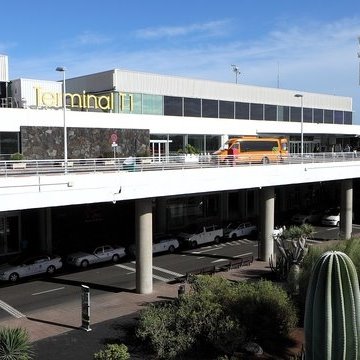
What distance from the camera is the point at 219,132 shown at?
50406 mm

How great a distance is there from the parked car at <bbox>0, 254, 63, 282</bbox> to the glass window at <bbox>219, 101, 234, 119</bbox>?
2977cm

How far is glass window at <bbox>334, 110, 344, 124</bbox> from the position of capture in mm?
71500

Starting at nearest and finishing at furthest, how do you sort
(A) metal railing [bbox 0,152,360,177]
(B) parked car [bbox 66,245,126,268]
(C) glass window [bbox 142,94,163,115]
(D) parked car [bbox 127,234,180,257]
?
1. (A) metal railing [bbox 0,152,360,177]
2. (B) parked car [bbox 66,245,126,268]
3. (D) parked car [bbox 127,234,180,257]
4. (C) glass window [bbox 142,94,163,115]

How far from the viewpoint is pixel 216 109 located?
54281 millimetres

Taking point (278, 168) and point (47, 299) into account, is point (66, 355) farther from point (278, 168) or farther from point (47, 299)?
point (278, 168)

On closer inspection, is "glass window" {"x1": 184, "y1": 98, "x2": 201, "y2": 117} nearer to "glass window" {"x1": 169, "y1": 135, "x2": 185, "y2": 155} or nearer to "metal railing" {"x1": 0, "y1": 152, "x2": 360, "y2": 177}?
"glass window" {"x1": 169, "y1": 135, "x2": 185, "y2": 155}

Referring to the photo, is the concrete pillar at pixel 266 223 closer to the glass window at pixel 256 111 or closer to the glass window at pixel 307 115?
the glass window at pixel 256 111

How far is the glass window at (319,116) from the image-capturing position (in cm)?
6775

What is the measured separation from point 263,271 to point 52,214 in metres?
14.7

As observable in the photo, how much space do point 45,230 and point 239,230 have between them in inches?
590

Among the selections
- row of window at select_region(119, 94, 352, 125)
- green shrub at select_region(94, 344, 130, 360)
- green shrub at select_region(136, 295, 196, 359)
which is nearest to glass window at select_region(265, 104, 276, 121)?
row of window at select_region(119, 94, 352, 125)

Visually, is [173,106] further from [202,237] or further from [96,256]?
[96,256]

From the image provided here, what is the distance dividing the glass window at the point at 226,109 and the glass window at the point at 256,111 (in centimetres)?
343

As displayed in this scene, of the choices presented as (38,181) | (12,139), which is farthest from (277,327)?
(12,139)
